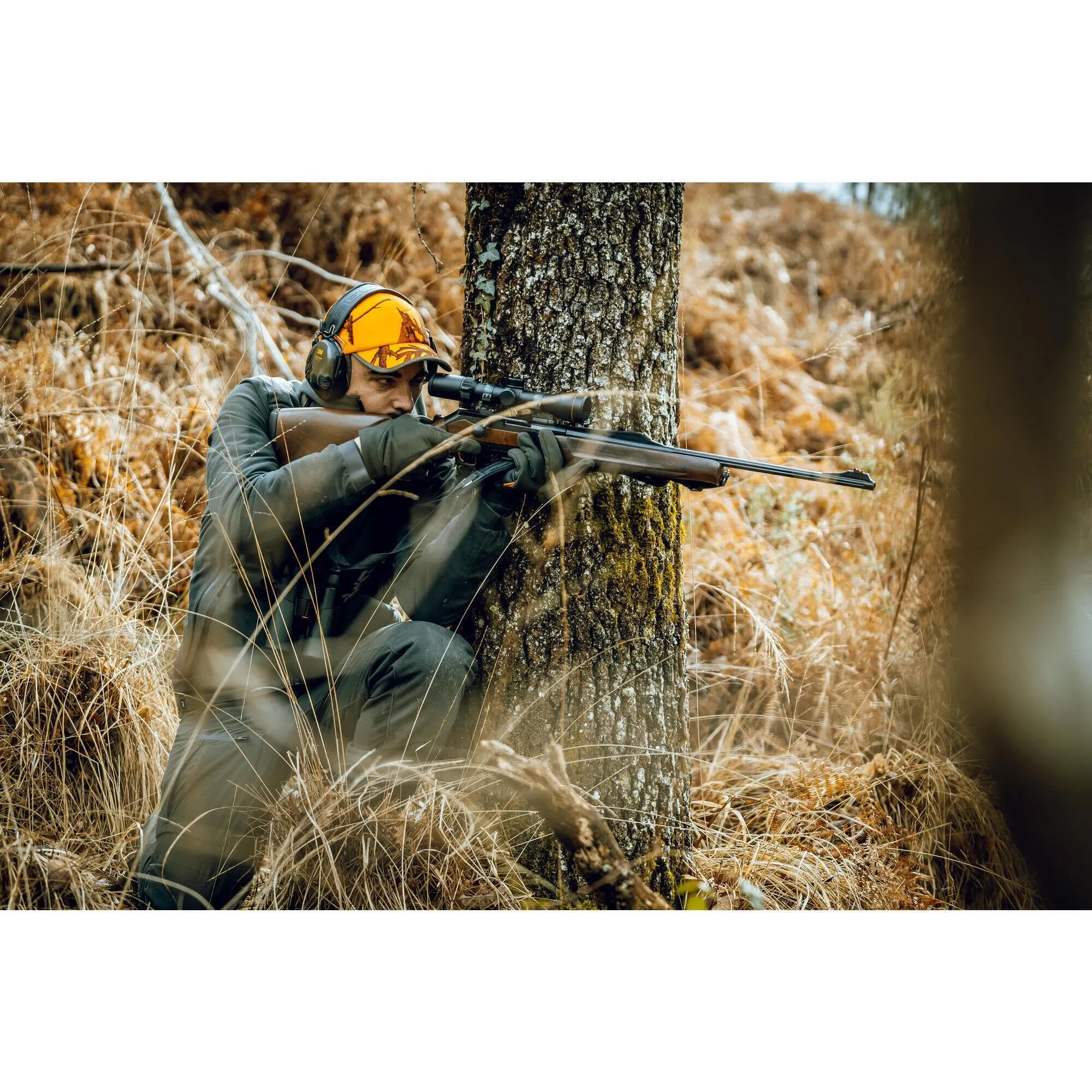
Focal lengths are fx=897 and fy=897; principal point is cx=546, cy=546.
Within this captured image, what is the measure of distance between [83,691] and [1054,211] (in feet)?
11.0

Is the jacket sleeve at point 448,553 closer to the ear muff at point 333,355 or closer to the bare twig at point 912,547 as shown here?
the ear muff at point 333,355

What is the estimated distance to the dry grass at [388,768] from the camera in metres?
2.55

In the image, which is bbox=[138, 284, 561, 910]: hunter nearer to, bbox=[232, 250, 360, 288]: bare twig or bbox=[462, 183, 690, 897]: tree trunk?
bbox=[462, 183, 690, 897]: tree trunk

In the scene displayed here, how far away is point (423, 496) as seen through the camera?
2.65 m

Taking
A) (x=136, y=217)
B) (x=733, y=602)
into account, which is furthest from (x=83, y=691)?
(x=733, y=602)

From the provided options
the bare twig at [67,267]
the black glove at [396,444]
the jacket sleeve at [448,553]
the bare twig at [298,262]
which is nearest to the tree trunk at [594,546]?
the jacket sleeve at [448,553]

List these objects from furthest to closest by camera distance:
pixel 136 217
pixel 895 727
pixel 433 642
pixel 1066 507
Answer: pixel 136 217
pixel 895 727
pixel 1066 507
pixel 433 642

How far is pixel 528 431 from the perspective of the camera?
8.09 ft

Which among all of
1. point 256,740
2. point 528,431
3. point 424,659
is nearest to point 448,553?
point 424,659

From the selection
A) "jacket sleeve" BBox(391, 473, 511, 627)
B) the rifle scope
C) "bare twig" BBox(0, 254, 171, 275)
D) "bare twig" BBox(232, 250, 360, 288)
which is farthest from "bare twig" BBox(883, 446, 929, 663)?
"bare twig" BBox(0, 254, 171, 275)

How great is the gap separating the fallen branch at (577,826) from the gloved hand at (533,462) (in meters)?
0.69

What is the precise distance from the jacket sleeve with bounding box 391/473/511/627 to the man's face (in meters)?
0.27

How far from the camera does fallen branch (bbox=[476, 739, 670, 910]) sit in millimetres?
2123

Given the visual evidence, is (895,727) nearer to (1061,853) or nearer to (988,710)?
(988,710)
